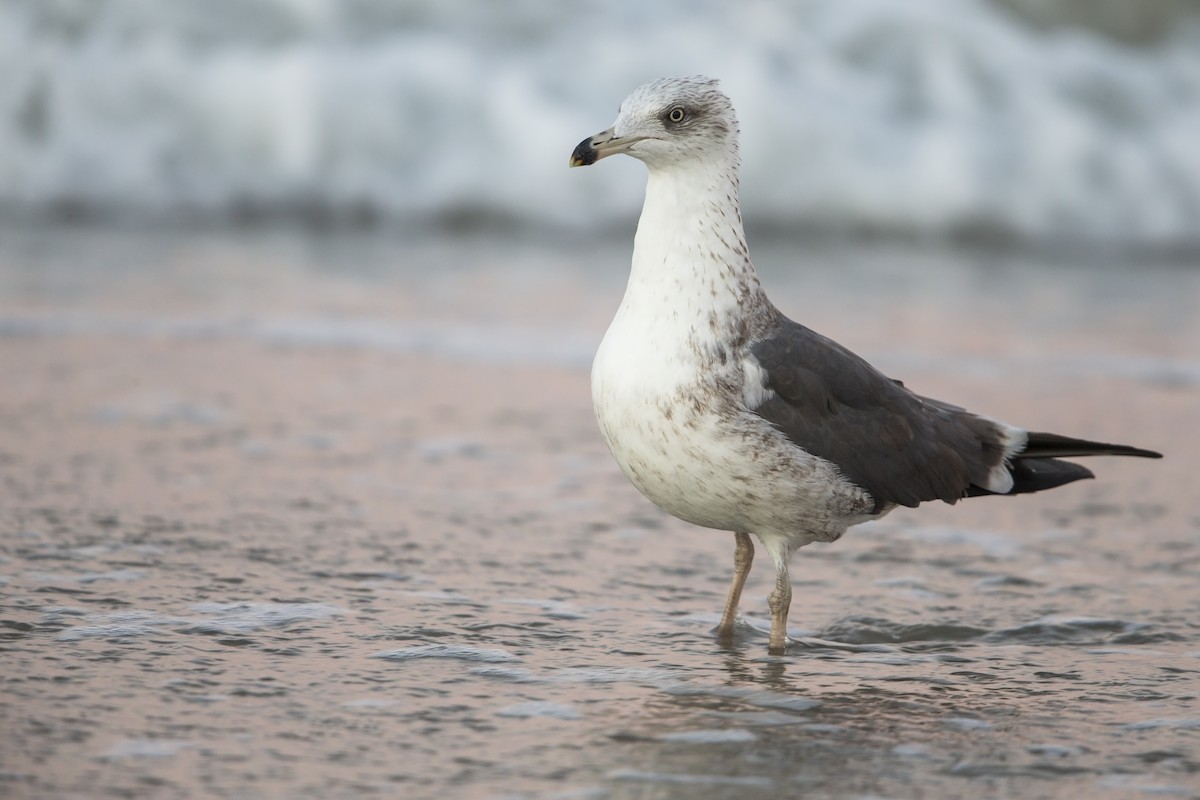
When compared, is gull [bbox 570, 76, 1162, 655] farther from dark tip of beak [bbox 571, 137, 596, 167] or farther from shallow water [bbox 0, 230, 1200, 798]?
shallow water [bbox 0, 230, 1200, 798]

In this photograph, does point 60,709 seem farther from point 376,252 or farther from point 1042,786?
point 376,252

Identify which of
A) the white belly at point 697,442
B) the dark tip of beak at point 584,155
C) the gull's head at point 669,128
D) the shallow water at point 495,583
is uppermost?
the gull's head at point 669,128

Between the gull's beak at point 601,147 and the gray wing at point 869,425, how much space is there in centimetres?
61

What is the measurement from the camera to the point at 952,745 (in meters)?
3.25

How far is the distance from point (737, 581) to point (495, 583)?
2.10ft

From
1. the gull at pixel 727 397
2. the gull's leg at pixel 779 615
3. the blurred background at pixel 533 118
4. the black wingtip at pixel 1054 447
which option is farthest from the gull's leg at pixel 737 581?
the blurred background at pixel 533 118

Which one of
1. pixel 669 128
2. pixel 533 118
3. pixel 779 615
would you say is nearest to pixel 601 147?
pixel 669 128

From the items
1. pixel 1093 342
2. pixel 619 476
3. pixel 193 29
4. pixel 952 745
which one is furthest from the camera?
pixel 193 29

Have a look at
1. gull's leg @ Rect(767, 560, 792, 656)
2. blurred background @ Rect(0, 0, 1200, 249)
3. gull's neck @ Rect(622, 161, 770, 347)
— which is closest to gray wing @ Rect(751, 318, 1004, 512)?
gull's neck @ Rect(622, 161, 770, 347)

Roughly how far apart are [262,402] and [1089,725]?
11.9ft

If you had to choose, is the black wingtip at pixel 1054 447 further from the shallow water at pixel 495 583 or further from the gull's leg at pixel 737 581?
the gull's leg at pixel 737 581

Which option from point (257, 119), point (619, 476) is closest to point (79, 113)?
point (257, 119)

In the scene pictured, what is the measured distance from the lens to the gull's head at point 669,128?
4129mm

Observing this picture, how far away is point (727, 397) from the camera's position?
387cm
